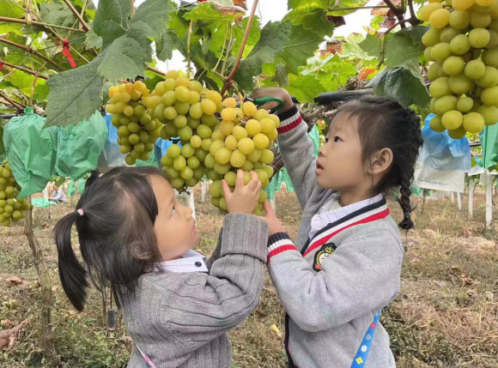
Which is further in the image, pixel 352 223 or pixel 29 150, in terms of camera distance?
pixel 29 150

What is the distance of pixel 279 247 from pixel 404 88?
23.0 inches

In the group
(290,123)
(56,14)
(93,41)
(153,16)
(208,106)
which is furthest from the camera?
(56,14)

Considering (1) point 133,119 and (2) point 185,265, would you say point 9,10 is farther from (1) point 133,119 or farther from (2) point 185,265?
(2) point 185,265

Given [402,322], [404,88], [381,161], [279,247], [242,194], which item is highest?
[404,88]

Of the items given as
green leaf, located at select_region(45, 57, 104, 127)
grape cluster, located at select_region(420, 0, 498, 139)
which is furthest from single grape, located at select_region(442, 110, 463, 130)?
green leaf, located at select_region(45, 57, 104, 127)

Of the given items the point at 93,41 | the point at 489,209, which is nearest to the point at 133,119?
the point at 93,41

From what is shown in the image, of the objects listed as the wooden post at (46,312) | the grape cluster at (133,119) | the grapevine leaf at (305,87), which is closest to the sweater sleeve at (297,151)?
the grapevine leaf at (305,87)

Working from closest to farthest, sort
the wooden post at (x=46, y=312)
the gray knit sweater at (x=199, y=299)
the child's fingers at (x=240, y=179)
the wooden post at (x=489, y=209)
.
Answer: the child's fingers at (x=240, y=179) < the gray knit sweater at (x=199, y=299) < the wooden post at (x=46, y=312) < the wooden post at (x=489, y=209)

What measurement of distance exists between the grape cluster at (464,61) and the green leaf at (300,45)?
0.47 meters

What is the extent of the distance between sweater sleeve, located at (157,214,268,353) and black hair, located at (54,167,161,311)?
0.45 feet

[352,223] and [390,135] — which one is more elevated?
[390,135]

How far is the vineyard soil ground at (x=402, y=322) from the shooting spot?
3.69m

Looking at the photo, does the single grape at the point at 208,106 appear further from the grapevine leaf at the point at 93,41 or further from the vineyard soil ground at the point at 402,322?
the vineyard soil ground at the point at 402,322

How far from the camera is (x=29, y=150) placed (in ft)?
7.45
